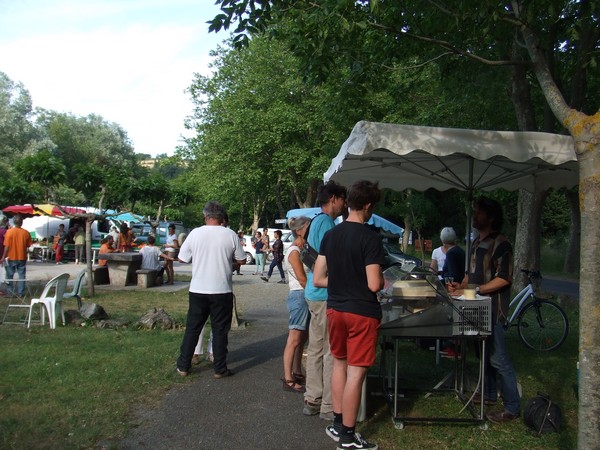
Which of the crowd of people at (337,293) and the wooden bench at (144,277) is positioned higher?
the crowd of people at (337,293)

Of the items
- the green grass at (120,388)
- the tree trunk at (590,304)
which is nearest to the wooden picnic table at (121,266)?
the green grass at (120,388)

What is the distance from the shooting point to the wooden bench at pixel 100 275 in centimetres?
1588

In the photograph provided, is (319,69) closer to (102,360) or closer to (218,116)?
(102,360)

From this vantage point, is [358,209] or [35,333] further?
[35,333]

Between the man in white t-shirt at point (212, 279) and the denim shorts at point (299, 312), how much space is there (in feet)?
2.47

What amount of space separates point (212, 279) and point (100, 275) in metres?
11.0

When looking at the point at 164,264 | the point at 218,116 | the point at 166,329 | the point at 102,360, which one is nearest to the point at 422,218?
the point at 218,116

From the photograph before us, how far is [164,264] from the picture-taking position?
56.2 feet

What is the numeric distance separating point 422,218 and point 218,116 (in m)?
14.1

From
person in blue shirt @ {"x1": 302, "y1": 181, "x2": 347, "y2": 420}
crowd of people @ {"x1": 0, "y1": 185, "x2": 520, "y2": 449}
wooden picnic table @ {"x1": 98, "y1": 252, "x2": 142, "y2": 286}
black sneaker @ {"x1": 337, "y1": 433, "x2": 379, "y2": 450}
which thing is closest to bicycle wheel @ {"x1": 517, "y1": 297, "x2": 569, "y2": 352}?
crowd of people @ {"x1": 0, "y1": 185, "x2": 520, "y2": 449}

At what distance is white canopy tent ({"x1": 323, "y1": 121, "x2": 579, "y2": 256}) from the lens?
16.9 ft

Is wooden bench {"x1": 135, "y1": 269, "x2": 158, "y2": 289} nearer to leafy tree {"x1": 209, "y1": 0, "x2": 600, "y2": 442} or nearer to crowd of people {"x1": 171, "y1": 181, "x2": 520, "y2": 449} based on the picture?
leafy tree {"x1": 209, "y1": 0, "x2": 600, "y2": 442}

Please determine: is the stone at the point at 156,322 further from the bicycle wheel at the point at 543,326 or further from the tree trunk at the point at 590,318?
the tree trunk at the point at 590,318

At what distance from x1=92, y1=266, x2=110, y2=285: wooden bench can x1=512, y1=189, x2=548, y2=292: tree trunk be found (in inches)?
407
